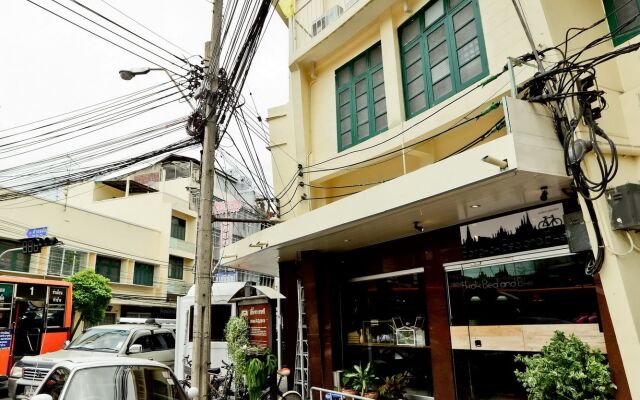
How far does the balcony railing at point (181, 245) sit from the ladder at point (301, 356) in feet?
76.1

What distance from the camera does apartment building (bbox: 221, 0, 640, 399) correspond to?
17.7ft

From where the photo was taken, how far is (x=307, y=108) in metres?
10.8

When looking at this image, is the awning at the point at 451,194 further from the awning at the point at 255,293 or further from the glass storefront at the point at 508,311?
the awning at the point at 255,293

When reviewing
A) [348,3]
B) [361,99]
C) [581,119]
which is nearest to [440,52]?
[361,99]

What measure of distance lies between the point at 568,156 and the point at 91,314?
22.9 m

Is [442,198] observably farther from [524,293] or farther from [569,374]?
[569,374]

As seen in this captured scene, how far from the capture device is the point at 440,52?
7973mm

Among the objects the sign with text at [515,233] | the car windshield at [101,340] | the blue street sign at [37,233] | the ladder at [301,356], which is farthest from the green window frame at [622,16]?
the blue street sign at [37,233]

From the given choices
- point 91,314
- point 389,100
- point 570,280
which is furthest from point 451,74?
point 91,314

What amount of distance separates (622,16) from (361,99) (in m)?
4.89

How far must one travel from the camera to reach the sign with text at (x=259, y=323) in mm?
9867

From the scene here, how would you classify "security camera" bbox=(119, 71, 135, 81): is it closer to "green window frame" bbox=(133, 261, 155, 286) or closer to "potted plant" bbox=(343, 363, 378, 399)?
"potted plant" bbox=(343, 363, 378, 399)

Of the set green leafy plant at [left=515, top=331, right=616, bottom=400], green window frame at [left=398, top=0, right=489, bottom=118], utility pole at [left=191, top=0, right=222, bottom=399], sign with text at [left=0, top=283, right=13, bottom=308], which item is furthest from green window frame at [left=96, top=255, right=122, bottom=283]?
green leafy plant at [left=515, top=331, right=616, bottom=400]

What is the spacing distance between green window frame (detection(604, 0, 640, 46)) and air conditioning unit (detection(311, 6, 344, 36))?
18.4 feet
